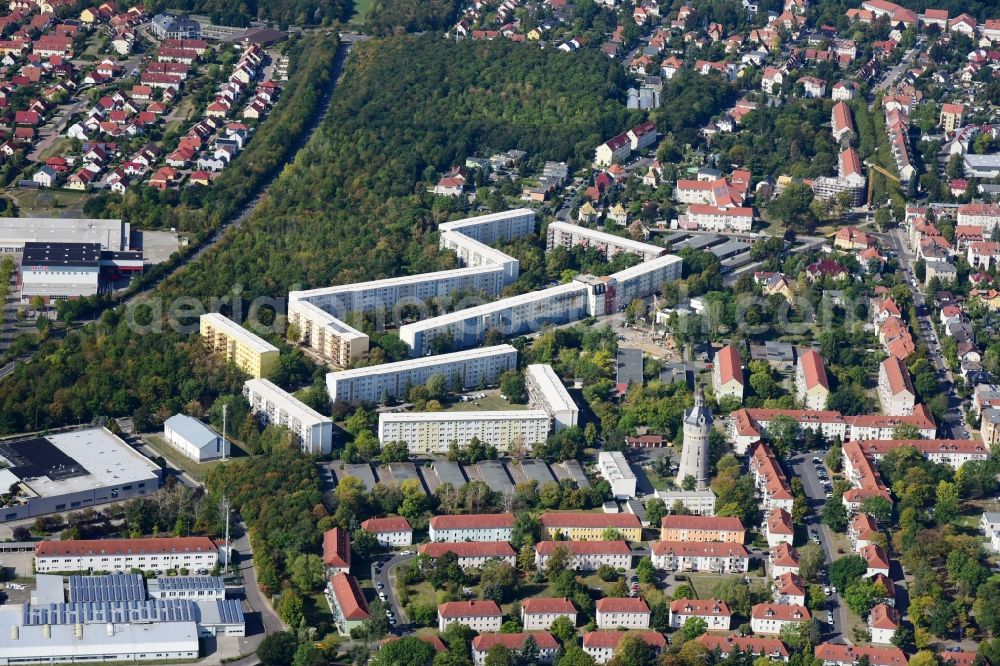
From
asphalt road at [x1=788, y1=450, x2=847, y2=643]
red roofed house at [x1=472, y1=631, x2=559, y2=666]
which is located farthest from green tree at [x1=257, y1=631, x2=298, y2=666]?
asphalt road at [x1=788, y1=450, x2=847, y2=643]

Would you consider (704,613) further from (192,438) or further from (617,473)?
(192,438)

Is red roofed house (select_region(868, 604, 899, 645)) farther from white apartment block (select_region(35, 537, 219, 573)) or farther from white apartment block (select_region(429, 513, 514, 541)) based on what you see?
white apartment block (select_region(35, 537, 219, 573))

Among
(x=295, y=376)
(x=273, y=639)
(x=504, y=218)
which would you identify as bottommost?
(x=273, y=639)

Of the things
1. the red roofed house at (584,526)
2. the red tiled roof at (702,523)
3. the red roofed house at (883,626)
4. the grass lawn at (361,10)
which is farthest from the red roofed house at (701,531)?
the grass lawn at (361,10)

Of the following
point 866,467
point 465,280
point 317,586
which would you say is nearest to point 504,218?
point 465,280

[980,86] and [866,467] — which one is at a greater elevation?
[980,86]

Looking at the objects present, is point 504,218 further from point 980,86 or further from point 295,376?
point 980,86

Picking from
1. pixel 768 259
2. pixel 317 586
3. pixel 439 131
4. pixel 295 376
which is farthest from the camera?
pixel 439 131

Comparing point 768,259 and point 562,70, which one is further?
point 562,70
